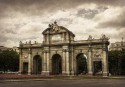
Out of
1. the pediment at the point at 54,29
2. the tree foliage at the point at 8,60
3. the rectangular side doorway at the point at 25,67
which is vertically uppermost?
the pediment at the point at 54,29

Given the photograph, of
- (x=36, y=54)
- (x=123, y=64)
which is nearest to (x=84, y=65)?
(x=123, y=64)

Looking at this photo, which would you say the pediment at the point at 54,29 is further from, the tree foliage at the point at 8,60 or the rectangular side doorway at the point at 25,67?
the tree foliage at the point at 8,60

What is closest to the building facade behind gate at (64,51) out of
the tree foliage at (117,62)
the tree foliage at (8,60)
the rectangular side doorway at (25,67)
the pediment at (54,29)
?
the pediment at (54,29)

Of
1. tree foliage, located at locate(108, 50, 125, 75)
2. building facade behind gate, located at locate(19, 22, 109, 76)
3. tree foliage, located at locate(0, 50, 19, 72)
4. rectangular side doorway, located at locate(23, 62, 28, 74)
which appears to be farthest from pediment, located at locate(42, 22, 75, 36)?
tree foliage, located at locate(0, 50, 19, 72)

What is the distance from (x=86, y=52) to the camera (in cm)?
6769

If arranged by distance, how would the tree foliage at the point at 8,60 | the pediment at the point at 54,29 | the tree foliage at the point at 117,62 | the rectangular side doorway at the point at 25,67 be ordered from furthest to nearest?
the tree foliage at the point at 8,60 → the tree foliage at the point at 117,62 → the rectangular side doorway at the point at 25,67 → the pediment at the point at 54,29

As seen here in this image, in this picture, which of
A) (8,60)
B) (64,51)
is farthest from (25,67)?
(8,60)

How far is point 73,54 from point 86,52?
397 centimetres

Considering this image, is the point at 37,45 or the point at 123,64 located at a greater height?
Result: the point at 37,45

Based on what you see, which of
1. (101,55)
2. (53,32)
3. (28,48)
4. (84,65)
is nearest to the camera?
(101,55)

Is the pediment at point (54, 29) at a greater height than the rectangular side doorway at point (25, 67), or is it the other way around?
the pediment at point (54, 29)

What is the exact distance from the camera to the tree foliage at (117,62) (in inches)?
3149

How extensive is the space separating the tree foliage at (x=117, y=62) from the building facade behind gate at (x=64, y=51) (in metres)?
13.4

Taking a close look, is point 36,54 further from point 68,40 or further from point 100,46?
point 100,46
